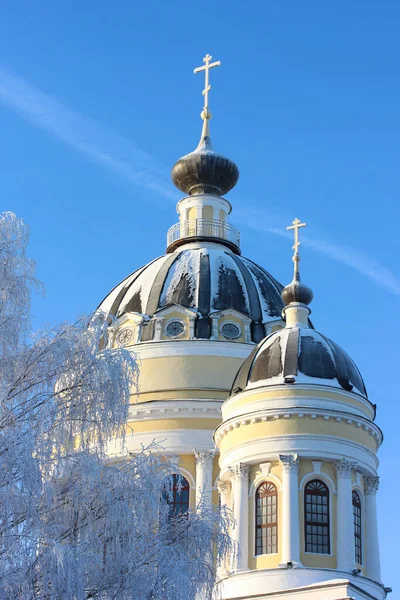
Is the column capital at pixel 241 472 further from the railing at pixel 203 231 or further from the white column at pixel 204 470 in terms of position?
the railing at pixel 203 231

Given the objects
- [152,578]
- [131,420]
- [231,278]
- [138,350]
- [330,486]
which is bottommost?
[152,578]

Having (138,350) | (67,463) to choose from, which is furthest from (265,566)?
(67,463)

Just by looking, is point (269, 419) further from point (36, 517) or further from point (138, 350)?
point (36, 517)

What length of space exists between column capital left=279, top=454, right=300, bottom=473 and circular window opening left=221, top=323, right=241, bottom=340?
25.1 feet

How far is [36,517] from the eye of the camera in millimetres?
13922

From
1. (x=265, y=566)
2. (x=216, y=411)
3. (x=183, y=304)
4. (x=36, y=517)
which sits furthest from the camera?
(x=183, y=304)

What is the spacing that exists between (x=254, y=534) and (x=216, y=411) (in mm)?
6004

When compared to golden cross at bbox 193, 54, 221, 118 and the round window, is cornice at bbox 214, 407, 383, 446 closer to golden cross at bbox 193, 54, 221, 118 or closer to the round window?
the round window

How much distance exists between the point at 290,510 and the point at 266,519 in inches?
30.1

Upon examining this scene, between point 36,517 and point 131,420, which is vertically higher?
point 131,420

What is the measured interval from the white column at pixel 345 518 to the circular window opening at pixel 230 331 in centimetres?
757

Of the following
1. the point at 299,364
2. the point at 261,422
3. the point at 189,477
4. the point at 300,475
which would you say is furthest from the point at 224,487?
the point at 299,364

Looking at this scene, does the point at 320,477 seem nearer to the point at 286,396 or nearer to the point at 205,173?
the point at 286,396

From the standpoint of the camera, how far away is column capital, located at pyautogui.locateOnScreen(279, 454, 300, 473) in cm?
2530
